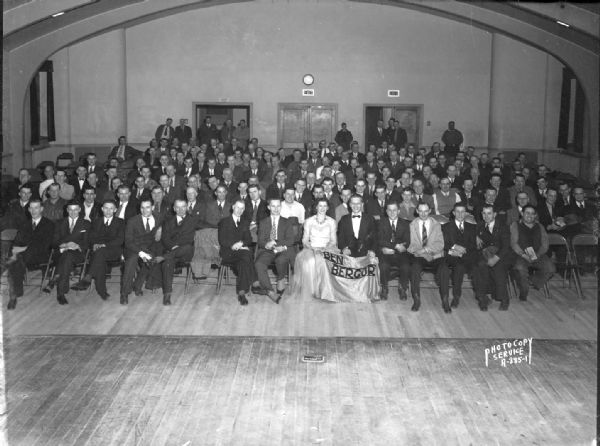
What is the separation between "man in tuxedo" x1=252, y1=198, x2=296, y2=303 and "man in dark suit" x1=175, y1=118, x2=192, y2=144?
9.11 meters

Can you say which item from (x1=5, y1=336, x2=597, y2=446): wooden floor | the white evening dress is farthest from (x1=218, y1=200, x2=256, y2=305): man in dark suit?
(x1=5, y1=336, x2=597, y2=446): wooden floor

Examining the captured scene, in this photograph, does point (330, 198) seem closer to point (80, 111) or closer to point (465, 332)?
point (465, 332)

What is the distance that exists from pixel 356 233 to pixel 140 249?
2.65 meters

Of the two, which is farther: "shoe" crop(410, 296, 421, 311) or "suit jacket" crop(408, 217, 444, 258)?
"suit jacket" crop(408, 217, 444, 258)

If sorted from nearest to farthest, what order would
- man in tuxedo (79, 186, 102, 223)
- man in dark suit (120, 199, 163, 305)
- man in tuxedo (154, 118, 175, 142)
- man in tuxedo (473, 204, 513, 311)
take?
man in tuxedo (473, 204, 513, 311) < man in dark suit (120, 199, 163, 305) < man in tuxedo (79, 186, 102, 223) < man in tuxedo (154, 118, 175, 142)

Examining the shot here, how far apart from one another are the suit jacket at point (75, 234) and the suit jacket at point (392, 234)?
3614 millimetres

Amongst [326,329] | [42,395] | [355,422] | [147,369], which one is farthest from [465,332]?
[42,395]

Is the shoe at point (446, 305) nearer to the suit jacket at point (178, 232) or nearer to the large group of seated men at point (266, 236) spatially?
the large group of seated men at point (266, 236)

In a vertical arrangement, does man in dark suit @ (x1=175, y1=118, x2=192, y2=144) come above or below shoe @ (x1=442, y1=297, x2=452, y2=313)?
above

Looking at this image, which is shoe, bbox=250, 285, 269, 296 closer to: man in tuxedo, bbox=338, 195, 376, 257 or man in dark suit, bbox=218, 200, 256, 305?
man in dark suit, bbox=218, 200, 256, 305

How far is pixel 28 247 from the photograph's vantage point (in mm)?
9188

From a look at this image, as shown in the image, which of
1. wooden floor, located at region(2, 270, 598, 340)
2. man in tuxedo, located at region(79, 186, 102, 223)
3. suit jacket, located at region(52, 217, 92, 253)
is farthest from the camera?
man in tuxedo, located at region(79, 186, 102, 223)

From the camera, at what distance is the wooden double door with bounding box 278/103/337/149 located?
19219 mm

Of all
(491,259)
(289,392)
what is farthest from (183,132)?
(289,392)
